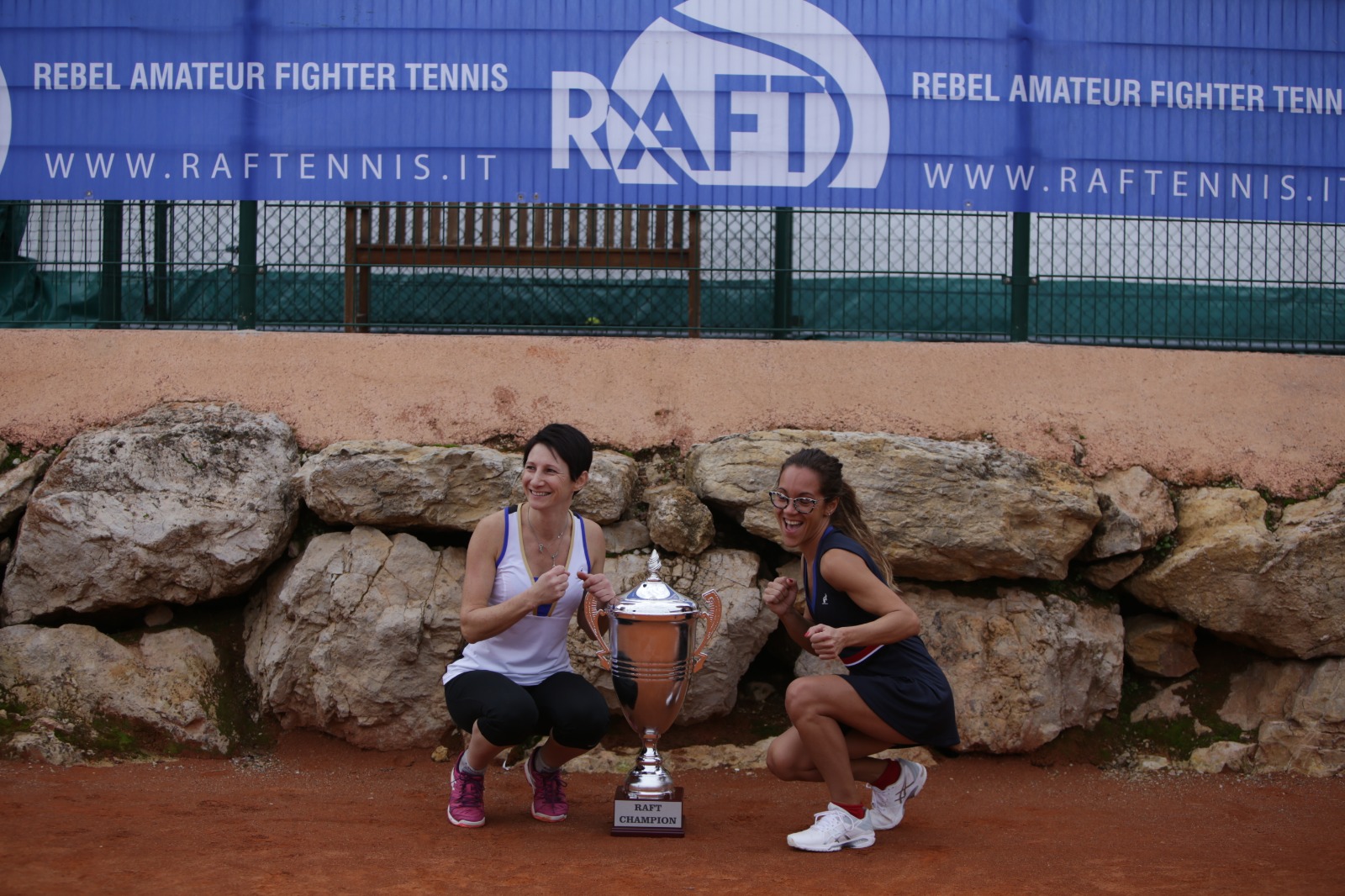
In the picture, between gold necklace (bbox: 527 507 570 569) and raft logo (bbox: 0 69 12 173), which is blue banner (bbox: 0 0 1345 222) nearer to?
raft logo (bbox: 0 69 12 173)

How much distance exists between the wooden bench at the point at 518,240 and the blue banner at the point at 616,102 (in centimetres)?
25

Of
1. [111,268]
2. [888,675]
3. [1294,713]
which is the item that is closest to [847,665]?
[888,675]

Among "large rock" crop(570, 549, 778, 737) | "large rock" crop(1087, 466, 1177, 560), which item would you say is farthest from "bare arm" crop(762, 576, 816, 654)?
"large rock" crop(1087, 466, 1177, 560)

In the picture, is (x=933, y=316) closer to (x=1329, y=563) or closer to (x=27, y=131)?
(x=1329, y=563)

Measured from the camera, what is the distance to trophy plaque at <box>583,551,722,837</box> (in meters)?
3.98

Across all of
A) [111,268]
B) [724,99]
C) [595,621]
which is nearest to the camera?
[595,621]

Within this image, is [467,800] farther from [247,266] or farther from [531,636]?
[247,266]

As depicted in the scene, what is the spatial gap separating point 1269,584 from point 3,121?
6497 millimetres

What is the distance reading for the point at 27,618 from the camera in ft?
17.8

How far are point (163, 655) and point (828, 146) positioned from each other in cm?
394

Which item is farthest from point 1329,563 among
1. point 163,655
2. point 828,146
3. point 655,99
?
point 163,655

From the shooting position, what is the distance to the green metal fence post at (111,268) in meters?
6.38

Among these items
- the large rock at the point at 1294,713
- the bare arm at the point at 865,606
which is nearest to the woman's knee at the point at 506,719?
the bare arm at the point at 865,606

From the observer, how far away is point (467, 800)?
4.07m
